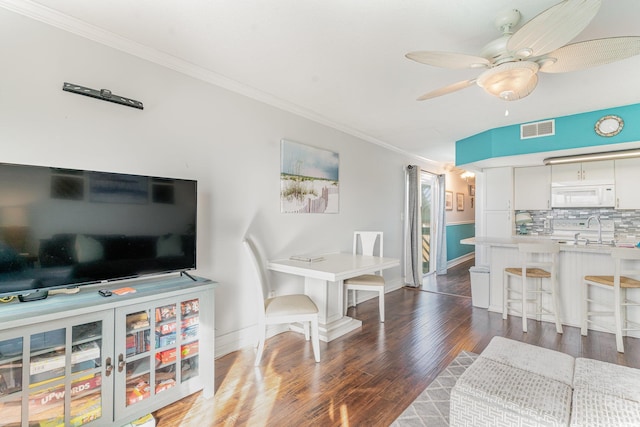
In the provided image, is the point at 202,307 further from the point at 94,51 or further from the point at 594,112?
the point at 594,112

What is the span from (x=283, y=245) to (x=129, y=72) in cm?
201

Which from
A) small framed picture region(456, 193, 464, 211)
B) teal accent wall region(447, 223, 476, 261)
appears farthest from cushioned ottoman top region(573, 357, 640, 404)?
small framed picture region(456, 193, 464, 211)

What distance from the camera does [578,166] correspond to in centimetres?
433

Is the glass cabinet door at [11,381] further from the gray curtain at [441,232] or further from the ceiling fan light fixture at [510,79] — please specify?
the gray curtain at [441,232]

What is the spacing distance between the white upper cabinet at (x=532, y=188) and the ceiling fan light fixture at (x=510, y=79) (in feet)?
11.2

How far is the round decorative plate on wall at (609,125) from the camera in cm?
333

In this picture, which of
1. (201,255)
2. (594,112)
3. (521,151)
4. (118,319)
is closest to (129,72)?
(201,255)

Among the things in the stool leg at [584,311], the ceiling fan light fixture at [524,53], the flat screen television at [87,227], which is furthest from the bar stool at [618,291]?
the flat screen television at [87,227]

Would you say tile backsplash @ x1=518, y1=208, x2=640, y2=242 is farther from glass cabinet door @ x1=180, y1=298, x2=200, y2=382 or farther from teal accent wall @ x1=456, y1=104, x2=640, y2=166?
glass cabinet door @ x1=180, y1=298, x2=200, y2=382

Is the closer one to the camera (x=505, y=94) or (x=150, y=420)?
(x=150, y=420)

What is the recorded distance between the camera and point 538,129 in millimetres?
3797

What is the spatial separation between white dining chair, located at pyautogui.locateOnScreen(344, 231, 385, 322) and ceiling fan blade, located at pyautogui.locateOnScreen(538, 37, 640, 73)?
8.08 ft

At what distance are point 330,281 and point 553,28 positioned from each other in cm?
237

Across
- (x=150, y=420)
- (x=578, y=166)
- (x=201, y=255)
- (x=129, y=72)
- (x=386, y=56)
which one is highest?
(x=386, y=56)
